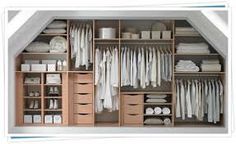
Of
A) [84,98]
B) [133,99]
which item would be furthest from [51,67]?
[133,99]

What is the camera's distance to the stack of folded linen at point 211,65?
387 centimetres

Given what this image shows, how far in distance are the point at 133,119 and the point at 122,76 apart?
49 cm

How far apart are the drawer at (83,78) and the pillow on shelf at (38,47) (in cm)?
46

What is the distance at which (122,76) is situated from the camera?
3.88 metres

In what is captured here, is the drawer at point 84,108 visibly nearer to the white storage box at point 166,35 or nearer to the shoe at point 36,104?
the shoe at point 36,104

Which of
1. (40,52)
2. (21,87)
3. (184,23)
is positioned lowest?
(21,87)

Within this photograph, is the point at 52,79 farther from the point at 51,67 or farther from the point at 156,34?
the point at 156,34

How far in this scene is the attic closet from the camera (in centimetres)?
388
